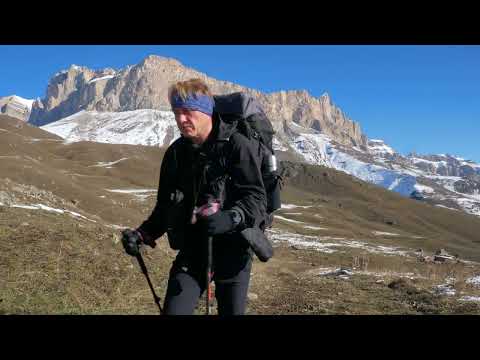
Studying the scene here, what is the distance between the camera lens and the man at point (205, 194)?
422 centimetres

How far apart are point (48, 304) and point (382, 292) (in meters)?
11.1

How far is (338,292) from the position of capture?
15547mm

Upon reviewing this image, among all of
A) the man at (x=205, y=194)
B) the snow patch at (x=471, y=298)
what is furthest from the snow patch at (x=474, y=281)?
the man at (x=205, y=194)

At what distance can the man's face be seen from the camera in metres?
4.36

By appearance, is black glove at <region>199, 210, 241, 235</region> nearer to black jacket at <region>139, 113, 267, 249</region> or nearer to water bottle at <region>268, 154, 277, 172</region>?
black jacket at <region>139, 113, 267, 249</region>

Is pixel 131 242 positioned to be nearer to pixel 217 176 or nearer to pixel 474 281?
pixel 217 176

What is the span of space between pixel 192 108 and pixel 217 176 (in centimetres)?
70

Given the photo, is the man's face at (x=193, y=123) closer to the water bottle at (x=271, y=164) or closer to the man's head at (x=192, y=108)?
the man's head at (x=192, y=108)

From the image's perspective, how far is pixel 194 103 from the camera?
171 inches

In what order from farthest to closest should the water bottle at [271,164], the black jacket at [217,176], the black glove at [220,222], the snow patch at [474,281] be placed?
the snow patch at [474,281], the water bottle at [271,164], the black jacket at [217,176], the black glove at [220,222]

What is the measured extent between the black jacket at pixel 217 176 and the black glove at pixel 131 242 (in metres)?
0.37

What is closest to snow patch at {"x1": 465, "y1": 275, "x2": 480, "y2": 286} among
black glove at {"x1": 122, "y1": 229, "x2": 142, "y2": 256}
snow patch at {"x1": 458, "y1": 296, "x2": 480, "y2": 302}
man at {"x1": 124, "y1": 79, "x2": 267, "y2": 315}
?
snow patch at {"x1": 458, "y1": 296, "x2": 480, "y2": 302}

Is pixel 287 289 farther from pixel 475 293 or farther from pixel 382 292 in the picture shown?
pixel 475 293
